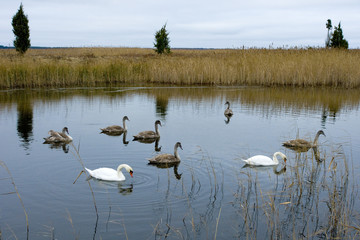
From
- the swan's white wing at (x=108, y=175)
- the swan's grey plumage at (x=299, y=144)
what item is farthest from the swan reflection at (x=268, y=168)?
the swan's white wing at (x=108, y=175)

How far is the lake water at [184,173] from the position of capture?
6383mm

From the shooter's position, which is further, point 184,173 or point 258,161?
point 258,161

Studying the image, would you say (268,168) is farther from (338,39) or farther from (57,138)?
(338,39)

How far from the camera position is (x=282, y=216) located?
681cm

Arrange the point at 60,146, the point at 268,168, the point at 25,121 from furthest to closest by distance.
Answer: the point at 25,121, the point at 60,146, the point at 268,168

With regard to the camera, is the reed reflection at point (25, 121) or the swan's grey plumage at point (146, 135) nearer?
the reed reflection at point (25, 121)

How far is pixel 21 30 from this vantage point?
40281 millimetres

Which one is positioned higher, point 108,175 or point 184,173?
point 108,175

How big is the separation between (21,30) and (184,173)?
1424 inches

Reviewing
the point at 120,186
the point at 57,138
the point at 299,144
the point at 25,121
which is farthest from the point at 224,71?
the point at 120,186

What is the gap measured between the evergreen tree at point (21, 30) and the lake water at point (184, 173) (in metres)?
22.7

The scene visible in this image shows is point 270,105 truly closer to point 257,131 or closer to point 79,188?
point 257,131

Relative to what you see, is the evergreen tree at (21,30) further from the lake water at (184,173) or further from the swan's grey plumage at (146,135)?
the swan's grey plumage at (146,135)

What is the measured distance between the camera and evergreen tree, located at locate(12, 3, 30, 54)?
39.9 metres
